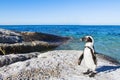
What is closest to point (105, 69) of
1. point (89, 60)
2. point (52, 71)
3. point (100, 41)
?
point (89, 60)

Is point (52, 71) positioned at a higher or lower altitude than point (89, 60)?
lower

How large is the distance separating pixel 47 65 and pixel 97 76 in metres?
3.04

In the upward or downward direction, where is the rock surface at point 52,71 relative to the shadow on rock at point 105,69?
upward

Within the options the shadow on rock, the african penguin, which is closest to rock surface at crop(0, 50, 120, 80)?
the shadow on rock

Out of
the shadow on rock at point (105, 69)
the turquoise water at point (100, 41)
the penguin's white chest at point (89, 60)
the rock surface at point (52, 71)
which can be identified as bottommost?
the turquoise water at point (100, 41)

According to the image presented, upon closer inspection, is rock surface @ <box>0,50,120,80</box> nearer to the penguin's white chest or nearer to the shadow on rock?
the shadow on rock

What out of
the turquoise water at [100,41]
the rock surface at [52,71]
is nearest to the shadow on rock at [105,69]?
the rock surface at [52,71]

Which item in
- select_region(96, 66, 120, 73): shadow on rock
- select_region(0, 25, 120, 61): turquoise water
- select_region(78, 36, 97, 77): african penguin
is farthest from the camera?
select_region(0, 25, 120, 61): turquoise water

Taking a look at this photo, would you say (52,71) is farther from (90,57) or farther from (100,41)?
(100,41)

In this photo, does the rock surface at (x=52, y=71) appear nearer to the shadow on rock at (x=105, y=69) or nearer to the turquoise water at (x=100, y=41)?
the shadow on rock at (x=105, y=69)

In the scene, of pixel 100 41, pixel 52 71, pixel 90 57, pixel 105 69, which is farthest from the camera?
pixel 100 41

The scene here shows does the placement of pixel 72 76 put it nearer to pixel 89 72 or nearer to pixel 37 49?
pixel 89 72

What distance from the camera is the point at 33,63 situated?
17.3 m

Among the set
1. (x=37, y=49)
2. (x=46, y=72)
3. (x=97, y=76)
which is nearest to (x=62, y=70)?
(x=46, y=72)
